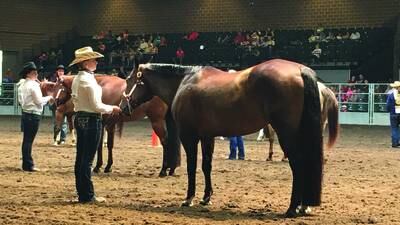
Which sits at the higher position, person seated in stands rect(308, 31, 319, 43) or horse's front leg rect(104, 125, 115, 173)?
person seated in stands rect(308, 31, 319, 43)

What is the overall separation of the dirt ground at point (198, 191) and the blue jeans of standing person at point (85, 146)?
0.91 feet

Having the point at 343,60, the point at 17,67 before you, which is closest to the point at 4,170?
the point at 343,60

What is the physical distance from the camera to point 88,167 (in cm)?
845

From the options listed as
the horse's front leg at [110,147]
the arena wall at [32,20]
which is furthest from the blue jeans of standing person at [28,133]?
the arena wall at [32,20]

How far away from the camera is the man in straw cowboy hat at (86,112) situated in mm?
8266

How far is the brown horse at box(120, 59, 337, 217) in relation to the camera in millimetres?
7496

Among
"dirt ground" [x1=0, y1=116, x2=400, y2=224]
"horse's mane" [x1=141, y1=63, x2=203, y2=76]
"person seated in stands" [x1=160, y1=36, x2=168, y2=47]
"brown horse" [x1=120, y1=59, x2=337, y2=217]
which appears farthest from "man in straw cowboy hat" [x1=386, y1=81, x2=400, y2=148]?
"person seated in stands" [x1=160, y1=36, x2=168, y2=47]

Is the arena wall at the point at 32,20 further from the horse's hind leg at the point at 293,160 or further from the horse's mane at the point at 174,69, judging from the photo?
the horse's hind leg at the point at 293,160

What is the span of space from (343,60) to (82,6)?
20562 mm

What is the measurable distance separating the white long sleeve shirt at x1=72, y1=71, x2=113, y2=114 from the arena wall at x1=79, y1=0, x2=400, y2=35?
95.0 ft

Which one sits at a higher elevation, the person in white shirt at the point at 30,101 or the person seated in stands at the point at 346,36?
the person seated in stands at the point at 346,36

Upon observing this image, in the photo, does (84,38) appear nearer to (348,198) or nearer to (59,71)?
(59,71)

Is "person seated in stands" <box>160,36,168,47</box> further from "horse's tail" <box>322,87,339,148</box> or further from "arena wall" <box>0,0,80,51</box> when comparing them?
"horse's tail" <box>322,87,339,148</box>

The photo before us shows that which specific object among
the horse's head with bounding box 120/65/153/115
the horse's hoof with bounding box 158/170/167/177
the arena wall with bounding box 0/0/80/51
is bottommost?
the horse's hoof with bounding box 158/170/167/177
